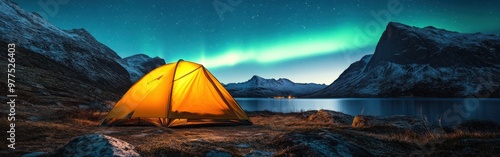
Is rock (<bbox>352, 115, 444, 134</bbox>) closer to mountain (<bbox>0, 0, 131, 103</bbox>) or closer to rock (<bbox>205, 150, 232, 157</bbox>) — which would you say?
rock (<bbox>205, 150, 232, 157</bbox>)

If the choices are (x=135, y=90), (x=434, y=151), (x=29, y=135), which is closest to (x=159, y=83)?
(x=135, y=90)

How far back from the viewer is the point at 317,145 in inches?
249

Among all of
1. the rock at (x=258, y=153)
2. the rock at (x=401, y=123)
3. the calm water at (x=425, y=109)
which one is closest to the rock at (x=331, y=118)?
the rock at (x=401, y=123)

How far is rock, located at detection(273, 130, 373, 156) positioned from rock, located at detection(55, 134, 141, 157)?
2886 millimetres

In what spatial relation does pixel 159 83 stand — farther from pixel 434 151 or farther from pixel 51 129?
pixel 434 151

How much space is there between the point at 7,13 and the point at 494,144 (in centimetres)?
16609

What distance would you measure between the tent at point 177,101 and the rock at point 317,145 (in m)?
6.08

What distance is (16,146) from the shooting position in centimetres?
684

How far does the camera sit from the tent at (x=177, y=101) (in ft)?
41.8

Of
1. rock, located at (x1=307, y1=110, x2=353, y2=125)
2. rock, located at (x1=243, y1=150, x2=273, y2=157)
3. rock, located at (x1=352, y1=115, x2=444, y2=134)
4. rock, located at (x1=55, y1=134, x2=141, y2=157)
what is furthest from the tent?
rock, located at (x1=55, y1=134, x2=141, y2=157)

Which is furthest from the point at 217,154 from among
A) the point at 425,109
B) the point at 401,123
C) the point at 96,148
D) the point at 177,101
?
the point at 425,109

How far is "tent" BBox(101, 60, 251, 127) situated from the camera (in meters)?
12.7

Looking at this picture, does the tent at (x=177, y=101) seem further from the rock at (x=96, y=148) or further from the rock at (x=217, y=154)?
the rock at (x=96, y=148)

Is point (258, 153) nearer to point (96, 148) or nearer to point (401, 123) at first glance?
point (96, 148)
